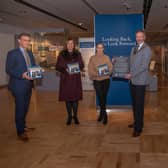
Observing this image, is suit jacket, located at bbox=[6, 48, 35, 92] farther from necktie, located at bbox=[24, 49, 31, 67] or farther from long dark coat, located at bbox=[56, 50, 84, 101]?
long dark coat, located at bbox=[56, 50, 84, 101]

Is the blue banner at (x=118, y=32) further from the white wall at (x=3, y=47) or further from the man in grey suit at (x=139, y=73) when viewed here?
the white wall at (x=3, y=47)

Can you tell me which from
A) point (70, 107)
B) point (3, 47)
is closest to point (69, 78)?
point (70, 107)

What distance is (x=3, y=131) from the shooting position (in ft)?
20.4

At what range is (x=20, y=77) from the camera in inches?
212

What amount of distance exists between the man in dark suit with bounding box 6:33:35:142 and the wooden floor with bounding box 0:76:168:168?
1.37ft

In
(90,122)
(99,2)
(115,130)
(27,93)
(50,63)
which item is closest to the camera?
(27,93)

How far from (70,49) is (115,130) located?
1797 millimetres

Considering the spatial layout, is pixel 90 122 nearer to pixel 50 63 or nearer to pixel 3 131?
pixel 3 131

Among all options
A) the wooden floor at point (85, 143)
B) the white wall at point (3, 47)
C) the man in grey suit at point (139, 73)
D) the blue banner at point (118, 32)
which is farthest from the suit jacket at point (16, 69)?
the white wall at point (3, 47)

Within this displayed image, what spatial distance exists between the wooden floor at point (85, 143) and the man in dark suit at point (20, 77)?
0.42 meters

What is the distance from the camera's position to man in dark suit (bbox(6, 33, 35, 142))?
5.38 m

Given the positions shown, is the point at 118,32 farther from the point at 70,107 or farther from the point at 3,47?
the point at 3,47

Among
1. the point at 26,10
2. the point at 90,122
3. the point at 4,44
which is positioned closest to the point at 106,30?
the point at 90,122

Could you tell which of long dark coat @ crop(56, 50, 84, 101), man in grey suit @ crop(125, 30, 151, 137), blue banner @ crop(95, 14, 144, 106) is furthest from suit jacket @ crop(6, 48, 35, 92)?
blue banner @ crop(95, 14, 144, 106)
